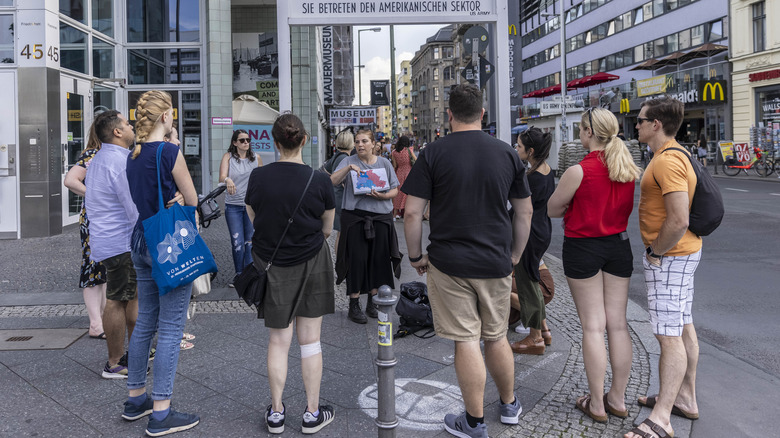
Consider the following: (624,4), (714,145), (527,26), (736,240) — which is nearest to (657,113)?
(736,240)

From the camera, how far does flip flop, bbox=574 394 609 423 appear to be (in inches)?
152

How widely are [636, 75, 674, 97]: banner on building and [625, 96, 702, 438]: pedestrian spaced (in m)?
35.4

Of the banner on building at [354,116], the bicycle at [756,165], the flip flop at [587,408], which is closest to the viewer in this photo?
the flip flop at [587,408]

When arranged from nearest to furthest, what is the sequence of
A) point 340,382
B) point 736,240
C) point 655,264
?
point 655,264 → point 340,382 → point 736,240

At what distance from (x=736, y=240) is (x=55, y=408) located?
34.0 ft

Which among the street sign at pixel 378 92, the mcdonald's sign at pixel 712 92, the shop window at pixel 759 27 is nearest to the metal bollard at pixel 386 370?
the street sign at pixel 378 92

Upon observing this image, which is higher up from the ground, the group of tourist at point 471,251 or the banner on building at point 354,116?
the banner on building at point 354,116

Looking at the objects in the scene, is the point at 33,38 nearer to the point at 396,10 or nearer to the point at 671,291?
the point at 396,10

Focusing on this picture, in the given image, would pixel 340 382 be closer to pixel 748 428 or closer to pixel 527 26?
pixel 748 428

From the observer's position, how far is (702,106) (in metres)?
34.9

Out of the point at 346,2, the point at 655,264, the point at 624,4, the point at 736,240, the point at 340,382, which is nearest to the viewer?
the point at 655,264

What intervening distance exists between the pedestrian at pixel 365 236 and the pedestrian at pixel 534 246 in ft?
4.59

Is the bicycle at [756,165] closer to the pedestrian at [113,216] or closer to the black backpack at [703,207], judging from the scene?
the black backpack at [703,207]

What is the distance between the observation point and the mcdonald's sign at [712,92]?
3275 cm
